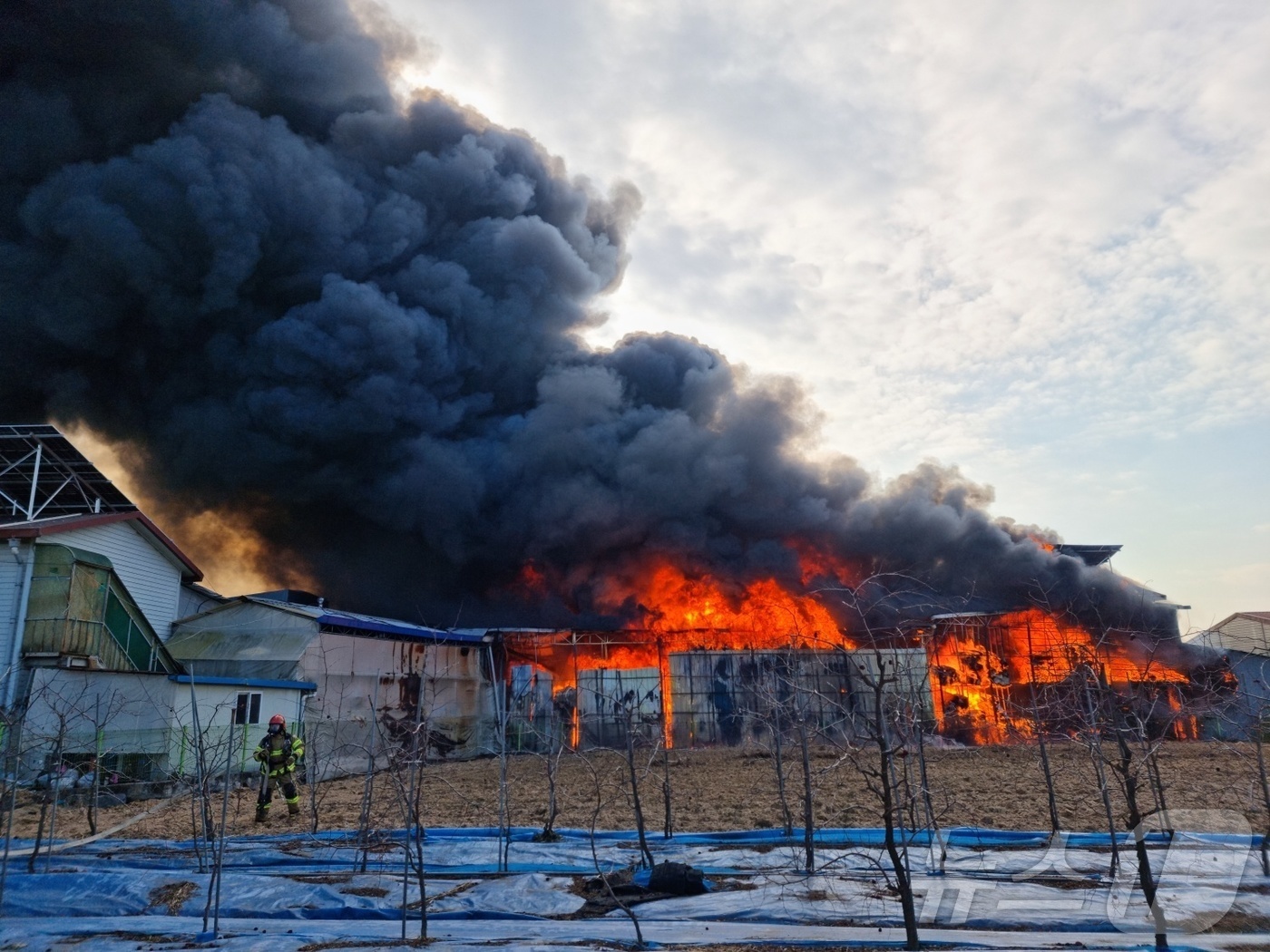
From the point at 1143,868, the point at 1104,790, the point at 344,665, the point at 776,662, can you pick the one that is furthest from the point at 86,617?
the point at 1143,868

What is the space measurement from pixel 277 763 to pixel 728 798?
838 centimetres

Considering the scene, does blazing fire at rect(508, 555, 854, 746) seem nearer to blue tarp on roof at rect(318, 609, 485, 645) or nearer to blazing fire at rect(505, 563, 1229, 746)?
blazing fire at rect(505, 563, 1229, 746)

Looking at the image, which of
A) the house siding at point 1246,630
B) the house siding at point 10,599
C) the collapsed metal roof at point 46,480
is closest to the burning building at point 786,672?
the house siding at point 10,599

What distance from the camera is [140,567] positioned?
26.1 m

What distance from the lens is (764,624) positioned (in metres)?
33.0

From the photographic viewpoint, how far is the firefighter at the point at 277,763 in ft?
47.9

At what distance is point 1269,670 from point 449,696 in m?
30.7

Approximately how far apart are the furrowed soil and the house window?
7.29 ft

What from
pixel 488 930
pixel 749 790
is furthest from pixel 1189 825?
pixel 488 930

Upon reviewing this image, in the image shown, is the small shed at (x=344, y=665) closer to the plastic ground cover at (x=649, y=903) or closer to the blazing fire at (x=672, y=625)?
the blazing fire at (x=672, y=625)

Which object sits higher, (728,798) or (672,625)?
(672,625)

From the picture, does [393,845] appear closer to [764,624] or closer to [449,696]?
[449,696]

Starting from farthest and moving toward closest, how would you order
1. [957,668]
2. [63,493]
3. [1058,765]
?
[957,668], [63,493], [1058,765]

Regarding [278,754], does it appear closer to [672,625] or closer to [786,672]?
[786,672]
